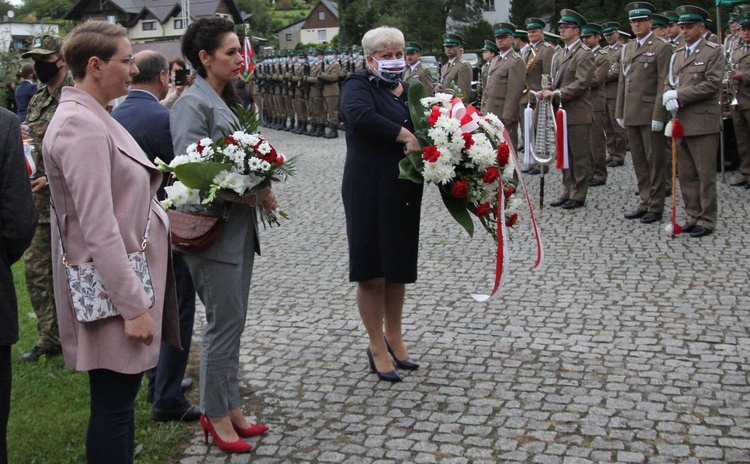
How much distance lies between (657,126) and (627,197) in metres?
1.92

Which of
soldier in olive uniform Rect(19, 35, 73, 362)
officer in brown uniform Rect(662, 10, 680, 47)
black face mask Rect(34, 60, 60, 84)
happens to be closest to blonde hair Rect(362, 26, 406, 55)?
soldier in olive uniform Rect(19, 35, 73, 362)

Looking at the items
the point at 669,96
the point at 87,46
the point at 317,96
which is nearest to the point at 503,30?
the point at 669,96

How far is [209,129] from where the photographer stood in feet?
13.9

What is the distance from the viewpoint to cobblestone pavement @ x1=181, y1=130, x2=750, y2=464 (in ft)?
14.3

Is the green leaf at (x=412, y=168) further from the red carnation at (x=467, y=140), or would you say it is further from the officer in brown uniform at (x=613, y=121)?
the officer in brown uniform at (x=613, y=121)

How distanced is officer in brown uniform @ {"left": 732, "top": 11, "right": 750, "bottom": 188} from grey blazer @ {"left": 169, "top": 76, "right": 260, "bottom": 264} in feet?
30.1

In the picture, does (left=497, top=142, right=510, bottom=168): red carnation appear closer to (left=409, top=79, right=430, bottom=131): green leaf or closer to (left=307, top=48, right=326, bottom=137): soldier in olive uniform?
(left=409, top=79, right=430, bottom=131): green leaf

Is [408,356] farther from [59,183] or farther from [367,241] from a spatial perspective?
[59,183]

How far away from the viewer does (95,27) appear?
3316 millimetres

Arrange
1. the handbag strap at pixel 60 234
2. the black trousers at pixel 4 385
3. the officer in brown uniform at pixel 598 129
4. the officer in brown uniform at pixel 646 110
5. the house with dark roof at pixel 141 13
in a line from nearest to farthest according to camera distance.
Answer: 1. the handbag strap at pixel 60 234
2. the black trousers at pixel 4 385
3. the officer in brown uniform at pixel 646 110
4. the officer in brown uniform at pixel 598 129
5. the house with dark roof at pixel 141 13

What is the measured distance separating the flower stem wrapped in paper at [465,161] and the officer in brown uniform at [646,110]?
17.1 feet

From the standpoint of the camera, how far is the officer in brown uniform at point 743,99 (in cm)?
1170

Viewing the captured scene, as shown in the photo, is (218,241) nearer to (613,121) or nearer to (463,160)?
(463,160)

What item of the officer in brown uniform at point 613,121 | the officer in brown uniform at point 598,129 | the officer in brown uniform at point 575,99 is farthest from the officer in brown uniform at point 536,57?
the officer in brown uniform at point 575,99
